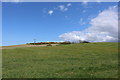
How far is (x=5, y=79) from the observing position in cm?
938

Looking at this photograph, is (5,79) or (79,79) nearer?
(79,79)

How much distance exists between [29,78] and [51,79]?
130 cm

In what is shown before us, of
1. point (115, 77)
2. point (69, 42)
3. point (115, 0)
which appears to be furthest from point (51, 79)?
point (69, 42)

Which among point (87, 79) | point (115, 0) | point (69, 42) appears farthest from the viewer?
point (69, 42)

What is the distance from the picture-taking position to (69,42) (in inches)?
2309

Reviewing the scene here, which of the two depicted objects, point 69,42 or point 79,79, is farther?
point 69,42

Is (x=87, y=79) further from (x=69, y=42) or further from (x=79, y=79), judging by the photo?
(x=69, y=42)

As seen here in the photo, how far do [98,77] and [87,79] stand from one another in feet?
2.45

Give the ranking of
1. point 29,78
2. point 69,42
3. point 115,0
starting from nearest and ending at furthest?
point 29,78
point 115,0
point 69,42

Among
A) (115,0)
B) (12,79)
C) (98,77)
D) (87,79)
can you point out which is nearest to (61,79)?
(87,79)

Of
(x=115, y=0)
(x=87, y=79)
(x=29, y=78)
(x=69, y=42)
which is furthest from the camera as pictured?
(x=69, y=42)

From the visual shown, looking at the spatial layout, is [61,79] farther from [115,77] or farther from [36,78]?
[115,77]

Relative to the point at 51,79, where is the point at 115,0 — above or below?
above

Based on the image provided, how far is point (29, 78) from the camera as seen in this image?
363 inches
